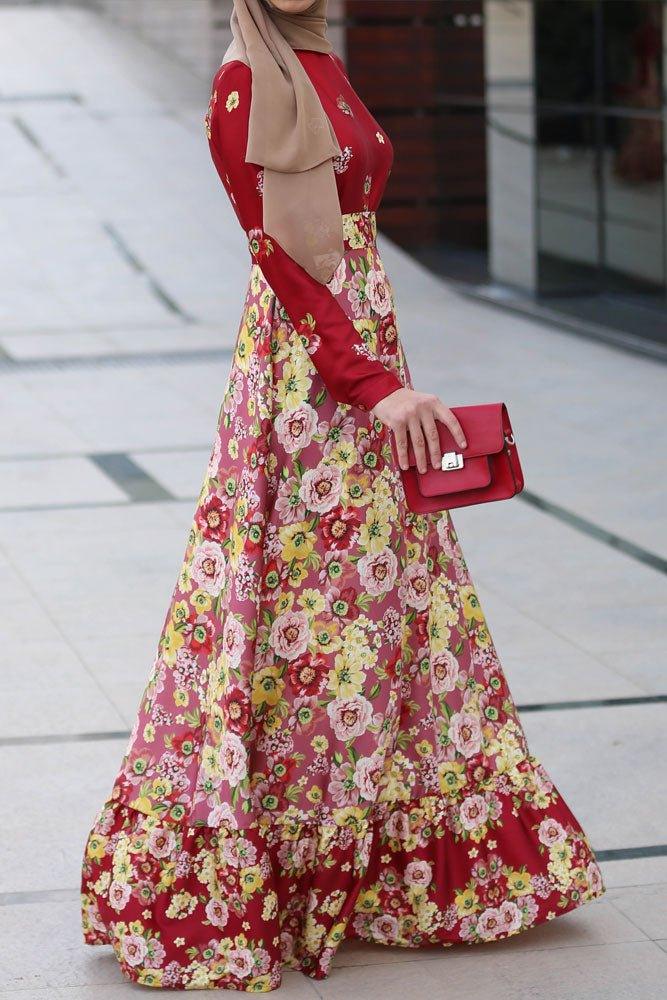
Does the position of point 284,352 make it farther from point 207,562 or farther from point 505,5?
point 505,5

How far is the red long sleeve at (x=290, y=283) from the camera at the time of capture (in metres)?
2.51

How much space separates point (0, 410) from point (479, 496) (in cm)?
624

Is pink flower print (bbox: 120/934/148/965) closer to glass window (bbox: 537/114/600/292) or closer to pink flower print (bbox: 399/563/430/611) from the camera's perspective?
pink flower print (bbox: 399/563/430/611)

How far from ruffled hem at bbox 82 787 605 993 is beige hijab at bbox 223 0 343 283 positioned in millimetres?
926

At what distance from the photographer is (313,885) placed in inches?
107

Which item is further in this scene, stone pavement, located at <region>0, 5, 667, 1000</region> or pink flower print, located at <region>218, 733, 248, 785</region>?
stone pavement, located at <region>0, 5, 667, 1000</region>

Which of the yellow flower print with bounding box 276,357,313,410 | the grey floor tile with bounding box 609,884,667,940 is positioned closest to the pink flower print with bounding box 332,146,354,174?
the yellow flower print with bounding box 276,357,313,410

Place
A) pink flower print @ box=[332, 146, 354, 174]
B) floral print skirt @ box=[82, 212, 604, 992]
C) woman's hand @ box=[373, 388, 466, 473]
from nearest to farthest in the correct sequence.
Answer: woman's hand @ box=[373, 388, 466, 473] → pink flower print @ box=[332, 146, 354, 174] → floral print skirt @ box=[82, 212, 604, 992]

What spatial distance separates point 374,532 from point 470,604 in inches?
10.4

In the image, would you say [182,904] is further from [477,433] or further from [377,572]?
[477,433]

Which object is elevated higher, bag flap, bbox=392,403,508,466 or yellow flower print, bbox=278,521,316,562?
bag flap, bbox=392,403,508,466

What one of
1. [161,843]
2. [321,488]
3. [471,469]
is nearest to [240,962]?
[161,843]

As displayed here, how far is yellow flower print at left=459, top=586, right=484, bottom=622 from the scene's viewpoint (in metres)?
2.86

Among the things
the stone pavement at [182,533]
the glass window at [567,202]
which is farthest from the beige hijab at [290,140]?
the glass window at [567,202]
